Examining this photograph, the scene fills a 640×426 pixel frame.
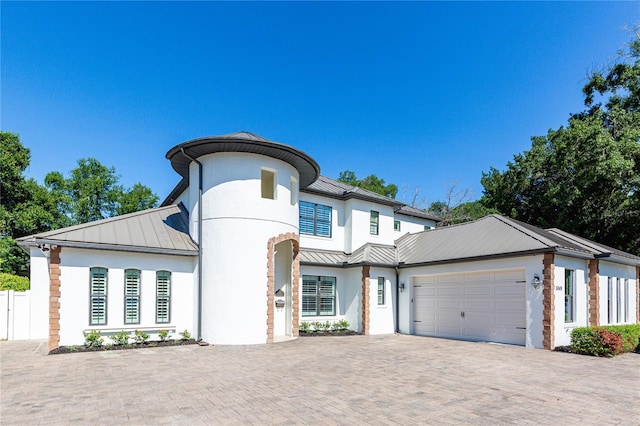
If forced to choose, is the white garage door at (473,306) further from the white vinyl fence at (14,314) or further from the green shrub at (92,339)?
the white vinyl fence at (14,314)

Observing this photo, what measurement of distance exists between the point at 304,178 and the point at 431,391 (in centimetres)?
1052

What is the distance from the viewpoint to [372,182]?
46188 mm

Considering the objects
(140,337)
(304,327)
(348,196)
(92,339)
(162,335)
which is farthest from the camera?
(348,196)

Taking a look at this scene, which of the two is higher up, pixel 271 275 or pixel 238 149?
pixel 238 149

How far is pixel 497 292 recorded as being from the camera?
1384cm

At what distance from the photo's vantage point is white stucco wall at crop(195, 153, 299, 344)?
496 inches

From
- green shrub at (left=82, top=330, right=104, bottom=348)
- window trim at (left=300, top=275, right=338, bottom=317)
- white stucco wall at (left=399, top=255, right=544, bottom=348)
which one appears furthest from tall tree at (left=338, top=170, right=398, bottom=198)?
green shrub at (left=82, top=330, right=104, bottom=348)

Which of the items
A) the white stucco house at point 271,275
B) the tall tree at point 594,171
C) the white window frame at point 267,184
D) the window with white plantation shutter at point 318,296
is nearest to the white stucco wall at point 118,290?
the white stucco house at point 271,275

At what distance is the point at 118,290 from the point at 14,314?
6.37 metres

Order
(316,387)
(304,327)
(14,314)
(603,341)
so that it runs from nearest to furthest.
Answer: (316,387)
(603,341)
(14,314)
(304,327)

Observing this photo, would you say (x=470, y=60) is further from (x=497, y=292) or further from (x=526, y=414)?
(x=526, y=414)

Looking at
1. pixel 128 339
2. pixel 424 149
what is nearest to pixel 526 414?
pixel 128 339

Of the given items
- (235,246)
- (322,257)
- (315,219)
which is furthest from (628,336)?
(235,246)

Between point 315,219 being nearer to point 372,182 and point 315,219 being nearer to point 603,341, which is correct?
point 603,341
